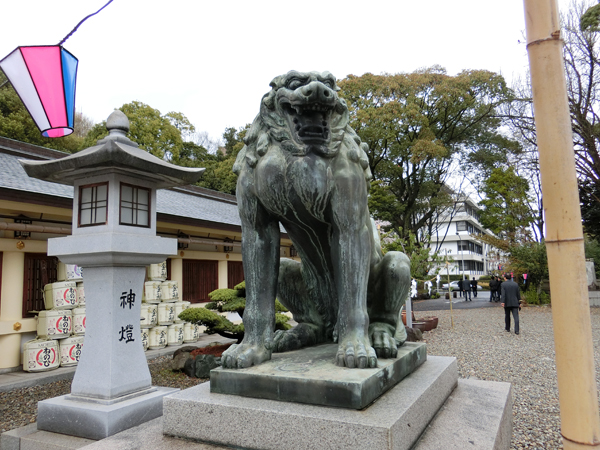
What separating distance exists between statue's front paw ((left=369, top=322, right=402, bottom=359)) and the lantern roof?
136 inches

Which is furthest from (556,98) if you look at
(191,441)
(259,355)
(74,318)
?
(74,318)

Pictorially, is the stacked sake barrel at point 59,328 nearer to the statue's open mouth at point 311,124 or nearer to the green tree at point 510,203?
the statue's open mouth at point 311,124

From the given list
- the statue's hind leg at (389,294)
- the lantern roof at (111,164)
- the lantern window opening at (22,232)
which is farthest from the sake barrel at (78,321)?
the statue's hind leg at (389,294)

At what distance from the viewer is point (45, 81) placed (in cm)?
464

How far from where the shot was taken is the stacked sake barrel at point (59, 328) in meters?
7.18

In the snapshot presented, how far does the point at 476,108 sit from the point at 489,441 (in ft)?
72.9

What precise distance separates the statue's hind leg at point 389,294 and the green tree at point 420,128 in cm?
1747

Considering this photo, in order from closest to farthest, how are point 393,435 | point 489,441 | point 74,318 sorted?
point 393,435, point 489,441, point 74,318

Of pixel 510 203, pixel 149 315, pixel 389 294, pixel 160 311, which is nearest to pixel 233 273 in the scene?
pixel 160 311

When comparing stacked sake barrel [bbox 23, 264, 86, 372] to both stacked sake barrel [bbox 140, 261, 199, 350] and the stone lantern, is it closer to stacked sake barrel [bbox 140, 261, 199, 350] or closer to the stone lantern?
stacked sake barrel [bbox 140, 261, 199, 350]

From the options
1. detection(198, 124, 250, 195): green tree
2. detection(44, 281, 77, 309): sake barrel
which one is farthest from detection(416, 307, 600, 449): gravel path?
detection(198, 124, 250, 195): green tree

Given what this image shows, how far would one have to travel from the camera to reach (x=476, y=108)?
21.3 metres

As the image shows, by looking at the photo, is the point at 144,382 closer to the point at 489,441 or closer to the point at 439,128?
the point at 489,441

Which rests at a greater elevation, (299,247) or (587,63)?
(587,63)
